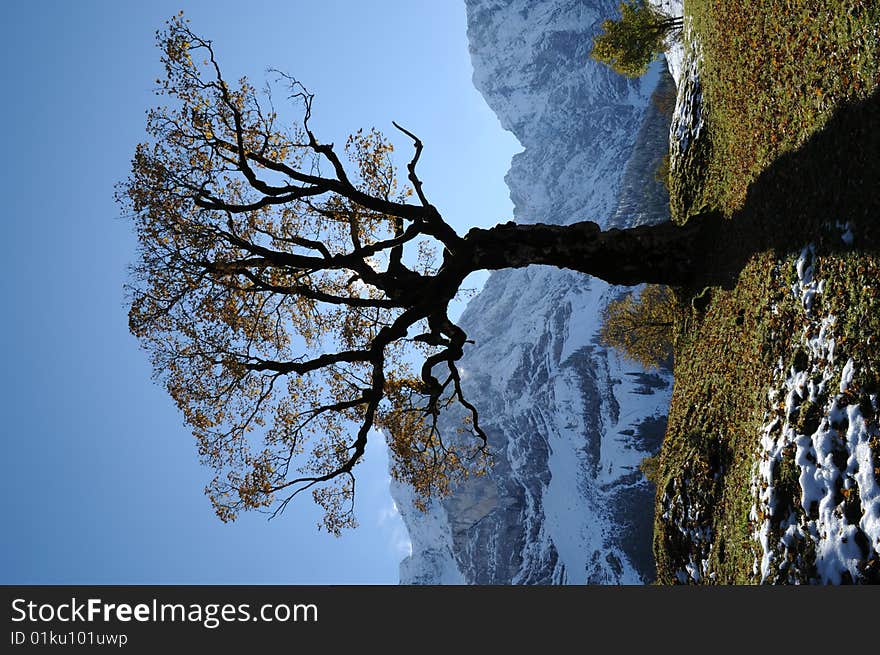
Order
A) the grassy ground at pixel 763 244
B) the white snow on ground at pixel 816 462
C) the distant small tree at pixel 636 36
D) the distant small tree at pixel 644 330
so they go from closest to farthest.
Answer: the white snow on ground at pixel 816 462
the grassy ground at pixel 763 244
the distant small tree at pixel 636 36
the distant small tree at pixel 644 330

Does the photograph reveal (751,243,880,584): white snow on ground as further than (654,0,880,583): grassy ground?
No

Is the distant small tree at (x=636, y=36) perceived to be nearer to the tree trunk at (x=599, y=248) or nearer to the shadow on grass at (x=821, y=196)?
the tree trunk at (x=599, y=248)

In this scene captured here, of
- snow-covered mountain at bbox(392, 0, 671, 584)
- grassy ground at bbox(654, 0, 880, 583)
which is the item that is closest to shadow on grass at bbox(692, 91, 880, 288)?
grassy ground at bbox(654, 0, 880, 583)

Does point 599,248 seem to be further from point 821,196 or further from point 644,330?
point 644,330

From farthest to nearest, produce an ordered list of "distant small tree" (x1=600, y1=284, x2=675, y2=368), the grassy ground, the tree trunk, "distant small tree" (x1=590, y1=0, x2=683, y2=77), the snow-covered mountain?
the snow-covered mountain → "distant small tree" (x1=600, y1=284, x2=675, y2=368) → "distant small tree" (x1=590, y1=0, x2=683, y2=77) → the tree trunk → the grassy ground

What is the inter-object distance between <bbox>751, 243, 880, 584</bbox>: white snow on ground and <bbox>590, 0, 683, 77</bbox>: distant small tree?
85.8 feet

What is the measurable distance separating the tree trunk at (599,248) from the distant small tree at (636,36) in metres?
20.1

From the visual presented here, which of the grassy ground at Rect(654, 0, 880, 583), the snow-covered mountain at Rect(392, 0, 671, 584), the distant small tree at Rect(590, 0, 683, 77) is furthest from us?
the snow-covered mountain at Rect(392, 0, 671, 584)

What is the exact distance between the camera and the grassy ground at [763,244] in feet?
27.2

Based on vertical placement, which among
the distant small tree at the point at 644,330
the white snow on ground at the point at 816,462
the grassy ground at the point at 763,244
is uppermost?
the distant small tree at the point at 644,330

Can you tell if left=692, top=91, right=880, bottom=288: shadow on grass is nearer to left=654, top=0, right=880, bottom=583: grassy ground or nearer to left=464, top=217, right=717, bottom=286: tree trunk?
left=654, top=0, right=880, bottom=583: grassy ground

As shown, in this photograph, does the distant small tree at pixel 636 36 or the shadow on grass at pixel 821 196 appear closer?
the shadow on grass at pixel 821 196

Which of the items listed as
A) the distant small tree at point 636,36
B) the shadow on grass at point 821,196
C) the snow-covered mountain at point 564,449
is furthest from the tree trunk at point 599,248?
the snow-covered mountain at point 564,449

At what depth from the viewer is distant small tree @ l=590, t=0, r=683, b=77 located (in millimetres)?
29891
